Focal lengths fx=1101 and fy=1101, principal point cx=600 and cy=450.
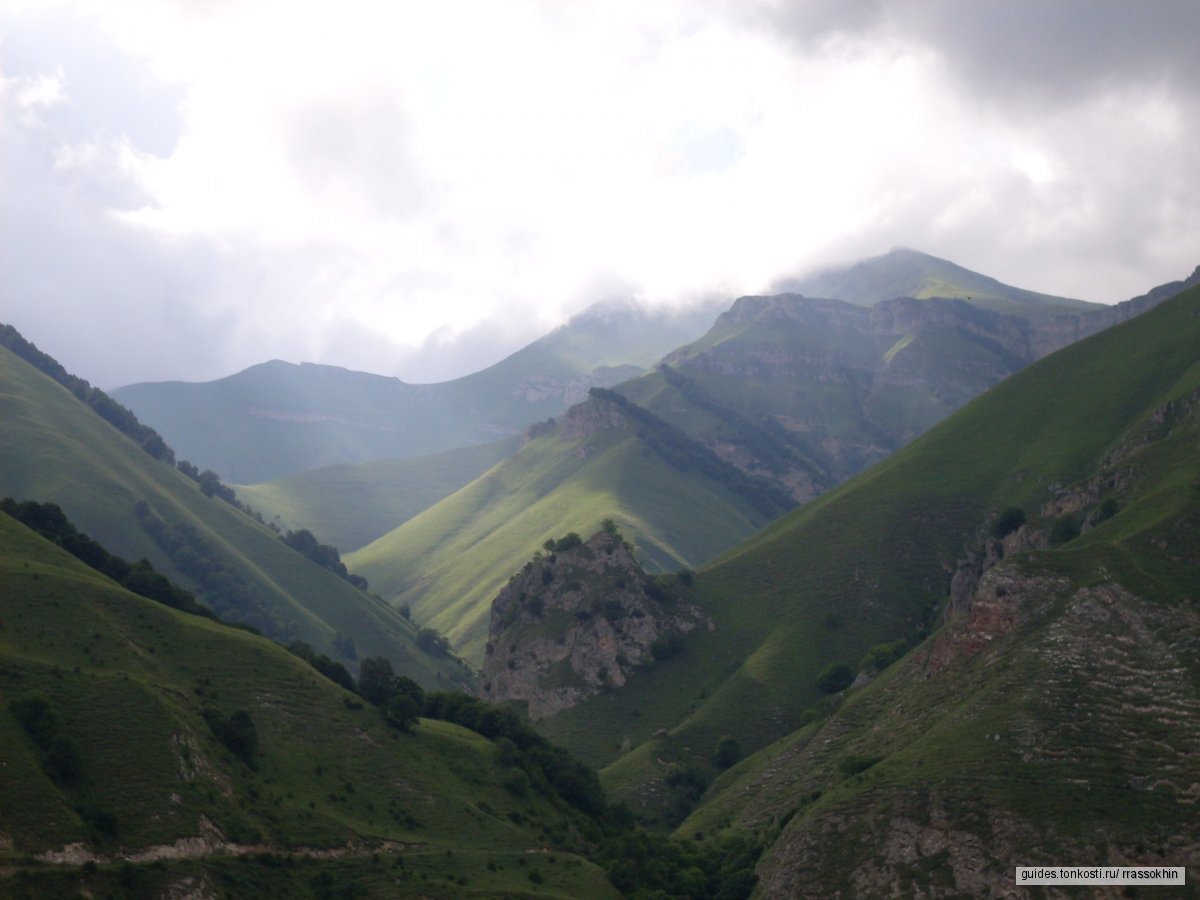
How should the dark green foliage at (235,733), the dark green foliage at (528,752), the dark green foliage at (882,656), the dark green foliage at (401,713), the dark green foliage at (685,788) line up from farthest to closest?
the dark green foliage at (882,656) < the dark green foliage at (685,788) < the dark green foliage at (528,752) < the dark green foliage at (401,713) < the dark green foliage at (235,733)

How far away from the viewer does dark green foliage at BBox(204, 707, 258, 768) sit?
10638 cm

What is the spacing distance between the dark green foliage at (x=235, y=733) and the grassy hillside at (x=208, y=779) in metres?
0.83

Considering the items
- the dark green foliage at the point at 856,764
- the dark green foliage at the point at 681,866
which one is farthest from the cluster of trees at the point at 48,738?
the dark green foliage at the point at 856,764

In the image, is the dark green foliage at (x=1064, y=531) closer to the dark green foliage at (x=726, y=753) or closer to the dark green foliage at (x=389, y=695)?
the dark green foliage at (x=726, y=753)

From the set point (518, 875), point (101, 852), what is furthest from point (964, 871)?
point (101, 852)

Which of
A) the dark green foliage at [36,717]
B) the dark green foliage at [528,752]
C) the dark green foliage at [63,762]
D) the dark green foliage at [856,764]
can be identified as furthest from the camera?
the dark green foliage at [528,752]

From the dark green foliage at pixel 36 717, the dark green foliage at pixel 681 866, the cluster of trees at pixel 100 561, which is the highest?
the cluster of trees at pixel 100 561

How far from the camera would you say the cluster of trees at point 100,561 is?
142750 mm

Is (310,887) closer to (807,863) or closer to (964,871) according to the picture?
(807,863)

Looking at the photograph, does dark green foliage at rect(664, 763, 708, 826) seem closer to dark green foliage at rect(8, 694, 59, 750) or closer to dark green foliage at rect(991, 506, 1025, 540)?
dark green foliage at rect(991, 506, 1025, 540)

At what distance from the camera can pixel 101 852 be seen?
82.8m

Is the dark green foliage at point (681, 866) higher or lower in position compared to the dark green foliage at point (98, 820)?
lower

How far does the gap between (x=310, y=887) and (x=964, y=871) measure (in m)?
57.3

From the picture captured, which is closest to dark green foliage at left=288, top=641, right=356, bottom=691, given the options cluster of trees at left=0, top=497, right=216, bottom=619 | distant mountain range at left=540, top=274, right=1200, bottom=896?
cluster of trees at left=0, top=497, right=216, bottom=619
